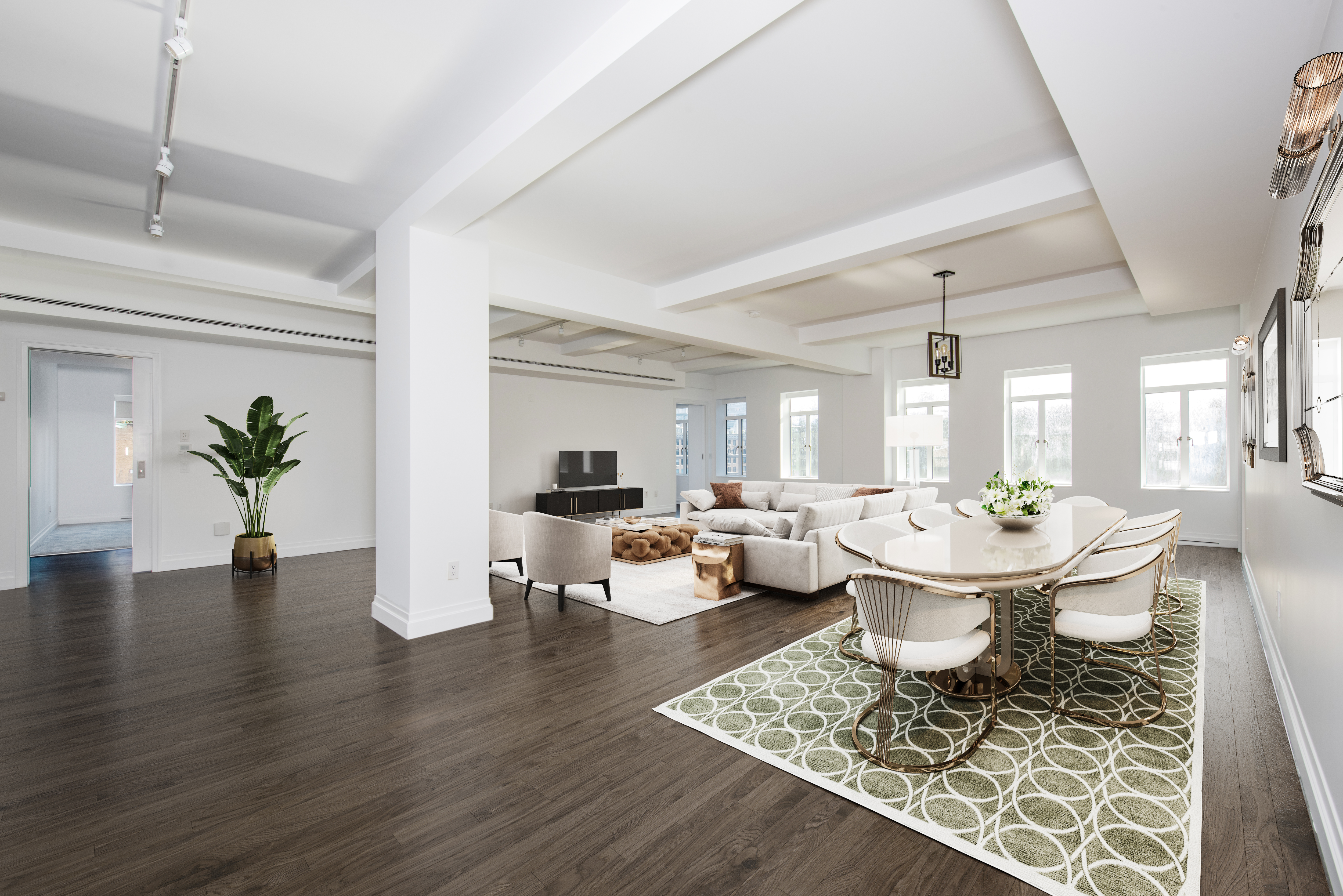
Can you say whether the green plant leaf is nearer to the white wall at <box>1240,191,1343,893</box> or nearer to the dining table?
the dining table

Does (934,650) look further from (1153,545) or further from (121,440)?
(121,440)

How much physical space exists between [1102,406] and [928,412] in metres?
2.23

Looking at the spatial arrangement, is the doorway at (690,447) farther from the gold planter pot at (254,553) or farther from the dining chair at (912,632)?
the dining chair at (912,632)

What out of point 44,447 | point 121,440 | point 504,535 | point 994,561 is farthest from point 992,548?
point 121,440

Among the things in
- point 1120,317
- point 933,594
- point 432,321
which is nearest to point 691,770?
point 933,594

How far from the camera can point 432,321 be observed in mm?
4051

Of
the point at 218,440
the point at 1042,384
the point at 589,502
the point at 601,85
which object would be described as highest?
the point at 601,85

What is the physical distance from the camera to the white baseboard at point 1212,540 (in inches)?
269

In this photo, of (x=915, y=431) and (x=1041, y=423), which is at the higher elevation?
(x=1041, y=423)

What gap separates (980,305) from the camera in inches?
260

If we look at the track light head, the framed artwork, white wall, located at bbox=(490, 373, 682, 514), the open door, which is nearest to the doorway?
white wall, located at bbox=(490, 373, 682, 514)

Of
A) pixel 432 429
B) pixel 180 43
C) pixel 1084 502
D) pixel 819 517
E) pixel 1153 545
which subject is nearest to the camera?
pixel 180 43

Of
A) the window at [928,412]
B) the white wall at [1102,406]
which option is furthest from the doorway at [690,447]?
the white wall at [1102,406]

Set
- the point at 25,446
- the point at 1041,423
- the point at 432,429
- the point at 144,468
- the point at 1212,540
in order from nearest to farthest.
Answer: the point at 432,429, the point at 25,446, the point at 144,468, the point at 1212,540, the point at 1041,423
